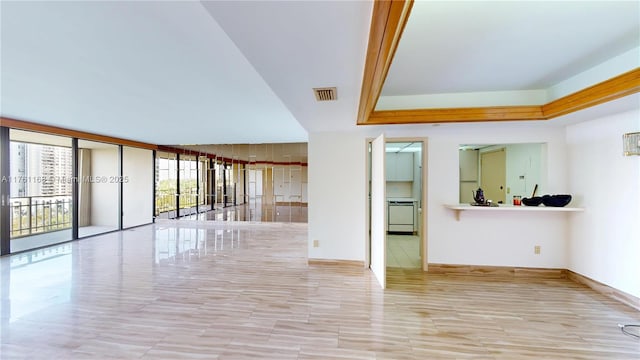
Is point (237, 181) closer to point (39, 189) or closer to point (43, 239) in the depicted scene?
point (39, 189)

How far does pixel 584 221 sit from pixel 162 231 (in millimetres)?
8680

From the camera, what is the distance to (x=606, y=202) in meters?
3.19

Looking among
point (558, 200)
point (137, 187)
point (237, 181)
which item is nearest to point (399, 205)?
point (558, 200)

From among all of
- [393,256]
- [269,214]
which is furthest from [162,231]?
[393,256]

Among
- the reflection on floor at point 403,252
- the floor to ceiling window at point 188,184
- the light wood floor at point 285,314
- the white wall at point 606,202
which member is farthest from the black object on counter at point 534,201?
the floor to ceiling window at point 188,184

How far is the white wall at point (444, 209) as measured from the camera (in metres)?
3.75

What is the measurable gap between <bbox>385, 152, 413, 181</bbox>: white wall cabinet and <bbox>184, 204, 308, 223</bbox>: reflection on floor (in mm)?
2985

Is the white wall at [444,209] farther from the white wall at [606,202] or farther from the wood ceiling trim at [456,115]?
the wood ceiling trim at [456,115]

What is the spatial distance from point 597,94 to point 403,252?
3.54m

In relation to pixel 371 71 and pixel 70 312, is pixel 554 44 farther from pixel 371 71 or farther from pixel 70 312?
pixel 70 312

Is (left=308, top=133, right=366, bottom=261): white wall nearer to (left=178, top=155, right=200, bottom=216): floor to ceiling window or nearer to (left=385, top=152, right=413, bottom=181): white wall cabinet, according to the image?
(left=385, top=152, right=413, bottom=181): white wall cabinet

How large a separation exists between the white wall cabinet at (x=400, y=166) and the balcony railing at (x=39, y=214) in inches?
307

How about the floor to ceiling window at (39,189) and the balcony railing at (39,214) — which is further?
the balcony railing at (39,214)

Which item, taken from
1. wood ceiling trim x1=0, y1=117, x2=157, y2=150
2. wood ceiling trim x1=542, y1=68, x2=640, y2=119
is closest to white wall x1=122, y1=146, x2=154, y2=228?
wood ceiling trim x1=0, y1=117, x2=157, y2=150
